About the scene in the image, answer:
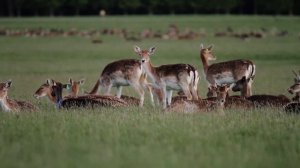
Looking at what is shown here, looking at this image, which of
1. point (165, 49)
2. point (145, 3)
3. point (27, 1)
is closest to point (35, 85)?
point (165, 49)

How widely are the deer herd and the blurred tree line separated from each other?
246 ft

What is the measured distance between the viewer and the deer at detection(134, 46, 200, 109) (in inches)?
551

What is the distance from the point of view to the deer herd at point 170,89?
500 inches

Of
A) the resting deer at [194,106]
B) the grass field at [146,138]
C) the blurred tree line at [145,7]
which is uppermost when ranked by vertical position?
the blurred tree line at [145,7]

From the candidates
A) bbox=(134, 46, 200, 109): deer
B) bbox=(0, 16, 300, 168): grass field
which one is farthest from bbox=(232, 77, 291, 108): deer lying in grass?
bbox=(134, 46, 200, 109): deer

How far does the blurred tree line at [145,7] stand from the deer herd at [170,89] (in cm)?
7494

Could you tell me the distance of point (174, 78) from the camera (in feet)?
46.4

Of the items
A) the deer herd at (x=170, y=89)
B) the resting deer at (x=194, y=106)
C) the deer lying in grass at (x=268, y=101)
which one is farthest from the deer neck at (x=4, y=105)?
the deer lying in grass at (x=268, y=101)

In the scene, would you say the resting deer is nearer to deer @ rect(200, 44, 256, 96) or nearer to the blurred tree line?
deer @ rect(200, 44, 256, 96)

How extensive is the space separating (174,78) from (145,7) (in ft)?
295

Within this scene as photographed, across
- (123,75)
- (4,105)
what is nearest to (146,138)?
(4,105)

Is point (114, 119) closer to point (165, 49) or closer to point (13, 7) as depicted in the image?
point (165, 49)

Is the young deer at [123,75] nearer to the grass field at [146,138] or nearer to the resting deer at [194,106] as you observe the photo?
the grass field at [146,138]

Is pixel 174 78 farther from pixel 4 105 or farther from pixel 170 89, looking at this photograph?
pixel 4 105
